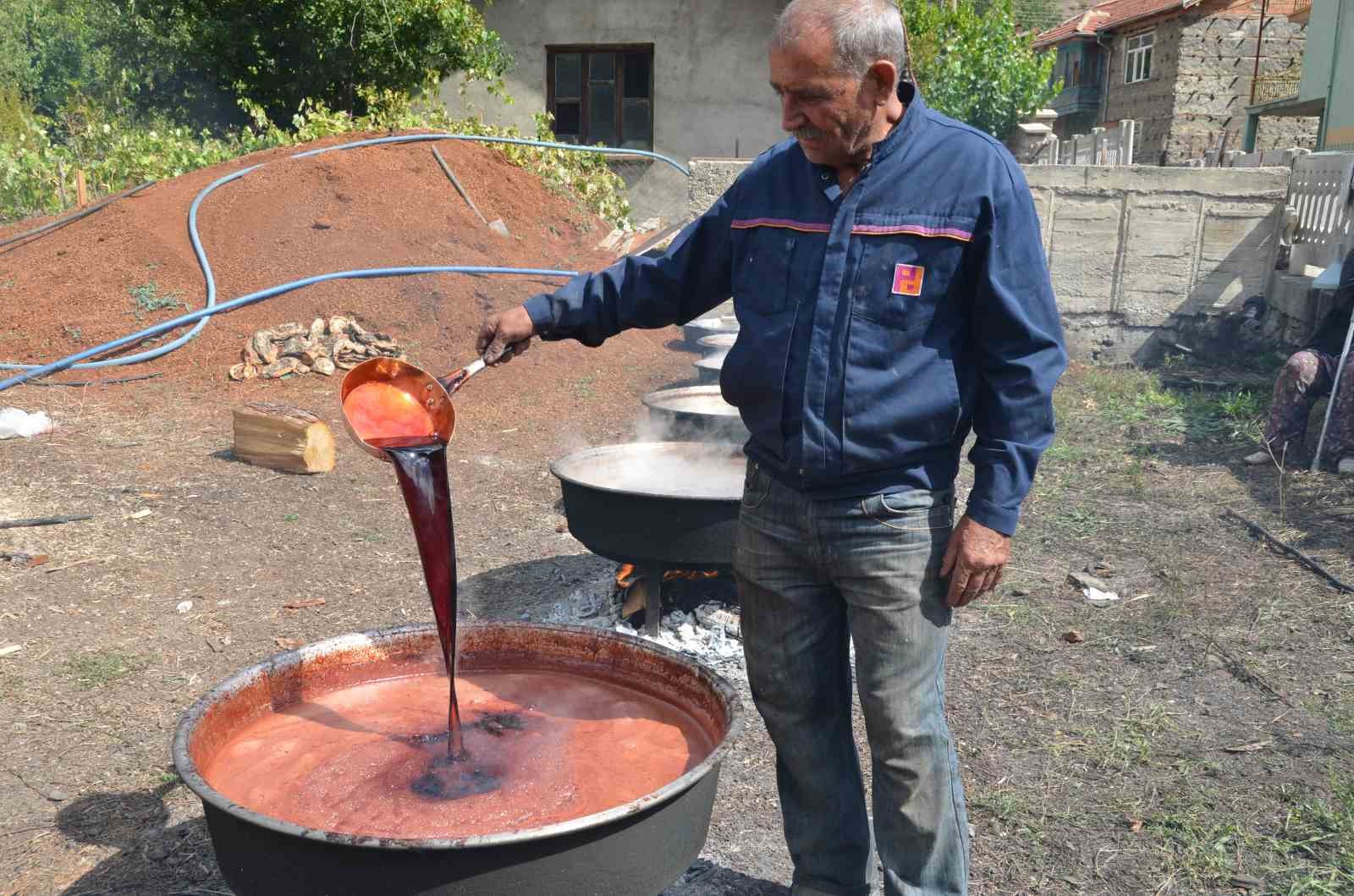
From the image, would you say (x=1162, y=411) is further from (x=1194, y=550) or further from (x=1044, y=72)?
(x=1044, y=72)

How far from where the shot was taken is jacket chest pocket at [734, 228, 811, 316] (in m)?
2.42

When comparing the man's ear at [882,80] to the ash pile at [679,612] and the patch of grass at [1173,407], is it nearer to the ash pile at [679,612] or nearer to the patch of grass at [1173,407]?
the ash pile at [679,612]

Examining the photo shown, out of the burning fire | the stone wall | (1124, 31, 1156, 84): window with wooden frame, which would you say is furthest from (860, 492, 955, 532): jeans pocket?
(1124, 31, 1156, 84): window with wooden frame

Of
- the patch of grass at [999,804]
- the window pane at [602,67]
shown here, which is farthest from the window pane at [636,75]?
the patch of grass at [999,804]

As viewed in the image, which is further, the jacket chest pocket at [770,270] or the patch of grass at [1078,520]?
the patch of grass at [1078,520]

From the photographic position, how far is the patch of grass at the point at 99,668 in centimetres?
425

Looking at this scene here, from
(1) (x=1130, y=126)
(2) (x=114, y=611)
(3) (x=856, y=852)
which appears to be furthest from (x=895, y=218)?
(1) (x=1130, y=126)

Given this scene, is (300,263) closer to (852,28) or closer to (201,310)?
(201,310)

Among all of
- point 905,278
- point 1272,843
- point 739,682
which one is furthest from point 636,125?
point 905,278

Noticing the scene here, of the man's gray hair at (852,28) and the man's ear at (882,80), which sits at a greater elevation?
the man's gray hair at (852,28)

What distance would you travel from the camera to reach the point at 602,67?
16.9 metres

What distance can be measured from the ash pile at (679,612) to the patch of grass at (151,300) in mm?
6201

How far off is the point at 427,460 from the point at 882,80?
1281 millimetres

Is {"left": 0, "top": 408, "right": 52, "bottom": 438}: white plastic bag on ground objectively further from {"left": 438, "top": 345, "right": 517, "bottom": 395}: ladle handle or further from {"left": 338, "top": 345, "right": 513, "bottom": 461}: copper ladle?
{"left": 438, "top": 345, "right": 517, "bottom": 395}: ladle handle
